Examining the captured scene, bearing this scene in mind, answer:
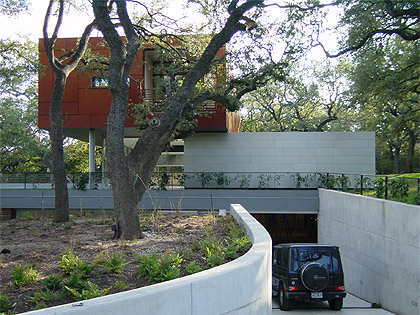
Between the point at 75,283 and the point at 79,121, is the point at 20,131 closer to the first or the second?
the point at 79,121

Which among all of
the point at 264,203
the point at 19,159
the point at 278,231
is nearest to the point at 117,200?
the point at 264,203

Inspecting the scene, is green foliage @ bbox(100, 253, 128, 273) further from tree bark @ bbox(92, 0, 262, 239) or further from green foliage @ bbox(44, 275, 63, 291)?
tree bark @ bbox(92, 0, 262, 239)

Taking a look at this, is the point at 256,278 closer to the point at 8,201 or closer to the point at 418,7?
the point at 418,7

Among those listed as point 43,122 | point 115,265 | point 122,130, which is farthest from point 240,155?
point 115,265

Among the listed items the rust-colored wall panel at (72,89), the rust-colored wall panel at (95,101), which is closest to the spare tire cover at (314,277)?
the rust-colored wall panel at (95,101)

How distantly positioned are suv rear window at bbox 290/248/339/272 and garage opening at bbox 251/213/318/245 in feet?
41.6

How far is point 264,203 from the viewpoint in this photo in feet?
73.8

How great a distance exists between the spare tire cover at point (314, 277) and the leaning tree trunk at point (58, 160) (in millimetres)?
7294

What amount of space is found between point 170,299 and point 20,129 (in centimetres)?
3787

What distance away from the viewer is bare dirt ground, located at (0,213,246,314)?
5.73 metres

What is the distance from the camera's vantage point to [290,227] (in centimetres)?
2677

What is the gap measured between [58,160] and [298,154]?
1462 cm

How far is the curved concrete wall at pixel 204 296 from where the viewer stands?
408 centimetres

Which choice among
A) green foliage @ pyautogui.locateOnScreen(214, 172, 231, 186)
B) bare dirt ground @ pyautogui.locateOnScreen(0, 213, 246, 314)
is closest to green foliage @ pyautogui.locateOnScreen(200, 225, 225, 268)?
bare dirt ground @ pyautogui.locateOnScreen(0, 213, 246, 314)
